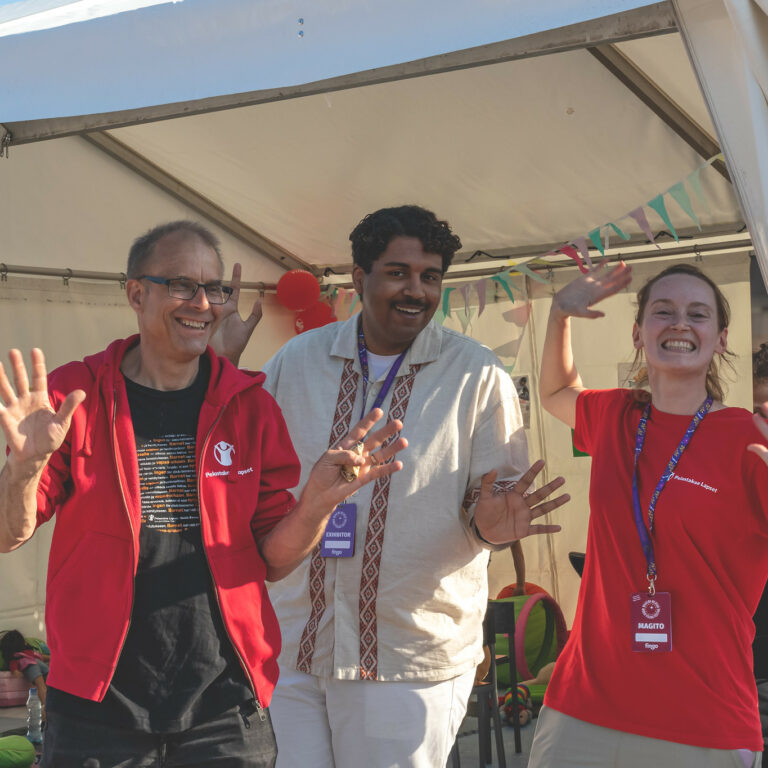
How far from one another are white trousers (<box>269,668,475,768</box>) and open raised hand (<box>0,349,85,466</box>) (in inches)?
40.0

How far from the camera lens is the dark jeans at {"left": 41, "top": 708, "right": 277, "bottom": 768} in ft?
5.31

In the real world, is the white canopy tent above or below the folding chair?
above

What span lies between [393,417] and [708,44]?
114 centimetres

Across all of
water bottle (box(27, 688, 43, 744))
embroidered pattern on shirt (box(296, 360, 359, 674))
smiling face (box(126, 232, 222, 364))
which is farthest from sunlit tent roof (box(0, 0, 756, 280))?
water bottle (box(27, 688, 43, 744))

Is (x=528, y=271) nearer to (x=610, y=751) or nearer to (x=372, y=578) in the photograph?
(x=372, y=578)

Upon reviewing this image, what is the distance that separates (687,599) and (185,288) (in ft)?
4.20

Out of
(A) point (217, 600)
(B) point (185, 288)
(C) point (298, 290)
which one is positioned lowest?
(A) point (217, 600)

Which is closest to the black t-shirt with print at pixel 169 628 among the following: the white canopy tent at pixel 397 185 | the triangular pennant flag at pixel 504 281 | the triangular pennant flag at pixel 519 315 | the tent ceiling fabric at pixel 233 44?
the tent ceiling fabric at pixel 233 44

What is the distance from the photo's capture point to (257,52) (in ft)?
7.59

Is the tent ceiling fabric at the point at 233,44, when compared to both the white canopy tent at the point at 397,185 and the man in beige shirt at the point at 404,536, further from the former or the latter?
the man in beige shirt at the point at 404,536

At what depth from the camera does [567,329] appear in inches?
101

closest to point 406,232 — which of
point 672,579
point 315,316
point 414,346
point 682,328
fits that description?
point 414,346

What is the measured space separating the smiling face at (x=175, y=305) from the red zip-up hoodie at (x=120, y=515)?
8 centimetres

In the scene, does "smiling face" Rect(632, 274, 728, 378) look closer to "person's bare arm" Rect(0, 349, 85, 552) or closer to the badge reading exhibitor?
the badge reading exhibitor
